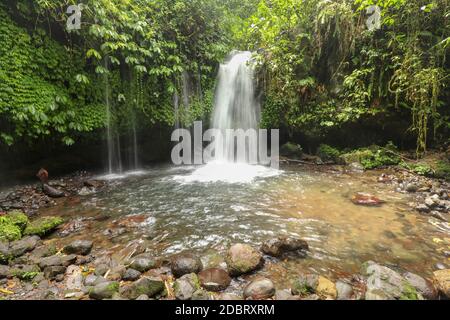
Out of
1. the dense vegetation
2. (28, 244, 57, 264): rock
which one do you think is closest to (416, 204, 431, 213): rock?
the dense vegetation

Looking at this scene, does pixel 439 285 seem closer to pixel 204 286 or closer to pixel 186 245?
pixel 204 286

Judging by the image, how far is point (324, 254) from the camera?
10.6 ft

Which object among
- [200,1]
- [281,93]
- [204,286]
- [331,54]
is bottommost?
[204,286]

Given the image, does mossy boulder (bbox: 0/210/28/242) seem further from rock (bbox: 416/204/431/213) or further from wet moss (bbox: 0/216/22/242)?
rock (bbox: 416/204/431/213)

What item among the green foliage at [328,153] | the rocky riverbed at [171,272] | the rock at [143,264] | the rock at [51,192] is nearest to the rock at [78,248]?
the rocky riverbed at [171,272]

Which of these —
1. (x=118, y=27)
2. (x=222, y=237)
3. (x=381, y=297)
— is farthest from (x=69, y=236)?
(x=118, y=27)

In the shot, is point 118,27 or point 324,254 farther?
point 118,27

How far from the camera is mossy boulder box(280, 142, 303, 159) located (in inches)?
368

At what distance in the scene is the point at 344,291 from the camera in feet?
7.98

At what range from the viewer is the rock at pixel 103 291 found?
94.6 inches

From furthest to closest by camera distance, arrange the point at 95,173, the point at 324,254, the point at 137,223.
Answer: the point at 95,173, the point at 137,223, the point at 324,254

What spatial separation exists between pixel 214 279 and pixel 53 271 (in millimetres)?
1839

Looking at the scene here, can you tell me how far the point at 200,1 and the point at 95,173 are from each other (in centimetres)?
749

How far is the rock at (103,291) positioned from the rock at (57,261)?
855mm
